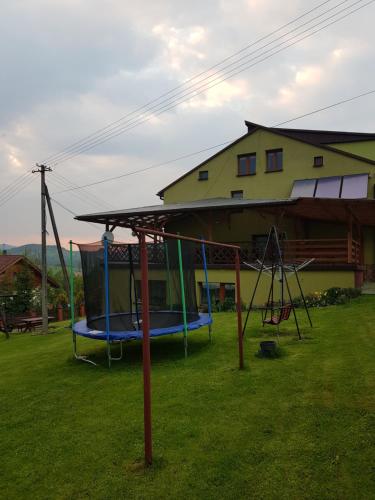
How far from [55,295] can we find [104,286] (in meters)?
21.3

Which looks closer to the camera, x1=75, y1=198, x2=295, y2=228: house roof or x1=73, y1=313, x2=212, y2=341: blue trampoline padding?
x1=73, y1=313, x2=212, y2=341: blue trampoline padding

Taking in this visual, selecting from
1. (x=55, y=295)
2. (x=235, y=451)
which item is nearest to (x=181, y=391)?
(x=235, y=451)

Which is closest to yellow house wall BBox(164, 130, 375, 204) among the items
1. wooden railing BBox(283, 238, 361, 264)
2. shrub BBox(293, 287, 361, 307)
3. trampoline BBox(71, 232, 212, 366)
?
wooden railing BBox(283, 238, 361, 264)

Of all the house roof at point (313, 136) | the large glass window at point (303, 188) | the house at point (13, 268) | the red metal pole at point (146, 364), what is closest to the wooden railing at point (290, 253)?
the large glass window at point (303, 188)

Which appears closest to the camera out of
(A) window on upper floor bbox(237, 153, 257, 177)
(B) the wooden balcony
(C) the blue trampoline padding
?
(C) the blue trampoline padding

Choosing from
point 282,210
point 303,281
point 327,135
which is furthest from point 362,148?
point 303,281

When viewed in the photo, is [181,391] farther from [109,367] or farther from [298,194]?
[298,194]

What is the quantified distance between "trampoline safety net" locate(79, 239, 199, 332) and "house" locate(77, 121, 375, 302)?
661 centimetres

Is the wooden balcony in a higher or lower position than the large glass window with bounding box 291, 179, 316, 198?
lower

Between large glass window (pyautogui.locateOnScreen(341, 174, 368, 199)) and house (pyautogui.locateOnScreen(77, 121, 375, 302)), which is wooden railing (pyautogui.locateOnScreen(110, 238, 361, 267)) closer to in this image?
house (pyautogui.locateOnScreen(77, 121, 375, 302))

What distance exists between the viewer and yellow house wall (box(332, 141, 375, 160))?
2217cm

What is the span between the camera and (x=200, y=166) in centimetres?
2497

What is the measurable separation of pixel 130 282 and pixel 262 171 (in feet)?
51.4

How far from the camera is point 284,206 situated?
51.8 feet
